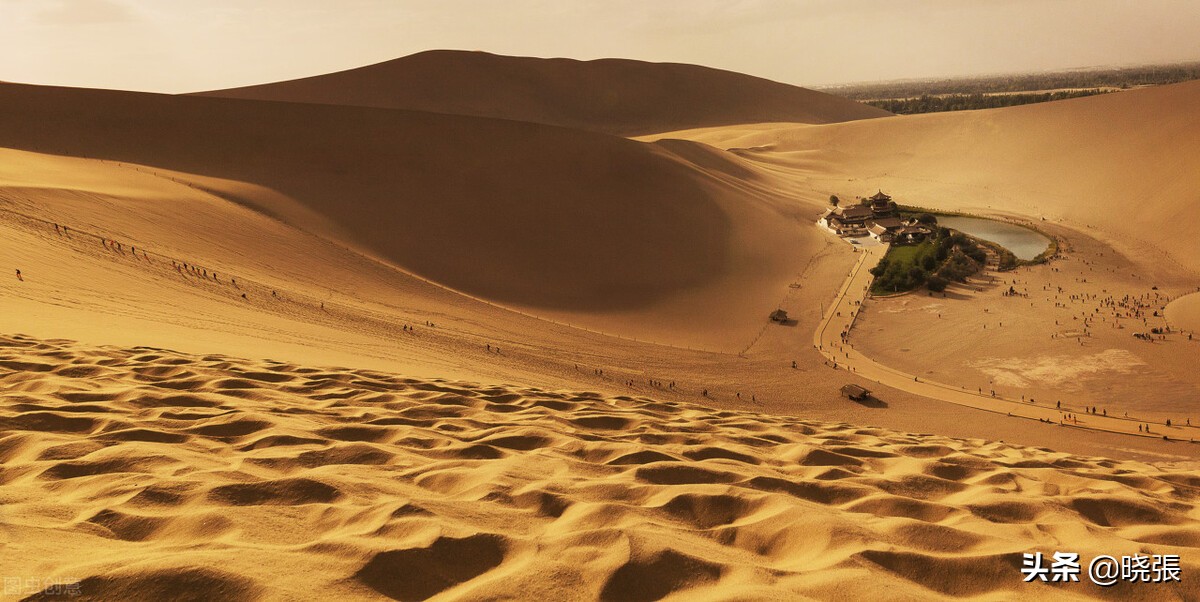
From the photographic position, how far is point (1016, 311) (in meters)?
26.2

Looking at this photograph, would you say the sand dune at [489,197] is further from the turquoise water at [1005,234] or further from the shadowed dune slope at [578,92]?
the shadowed dune slope at [578,92]

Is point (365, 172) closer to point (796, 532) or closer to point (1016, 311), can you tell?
point (1016, 311)

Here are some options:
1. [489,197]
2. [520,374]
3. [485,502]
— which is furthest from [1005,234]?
[485,502]

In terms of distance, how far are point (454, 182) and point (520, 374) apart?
75.4 ft

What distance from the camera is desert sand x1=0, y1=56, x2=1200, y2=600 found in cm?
336

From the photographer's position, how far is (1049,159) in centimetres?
5706

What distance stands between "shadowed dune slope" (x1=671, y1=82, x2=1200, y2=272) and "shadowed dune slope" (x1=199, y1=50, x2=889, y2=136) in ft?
108

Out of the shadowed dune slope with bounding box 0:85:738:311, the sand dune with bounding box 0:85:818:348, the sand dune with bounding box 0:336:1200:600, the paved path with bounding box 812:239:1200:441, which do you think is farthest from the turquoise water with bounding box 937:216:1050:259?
the sand dune with bounding box 0:336:1200:600

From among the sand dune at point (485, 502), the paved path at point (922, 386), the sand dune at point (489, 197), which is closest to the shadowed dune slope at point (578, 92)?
the sand dune at point (489, 197)

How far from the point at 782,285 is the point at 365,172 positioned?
1928cm

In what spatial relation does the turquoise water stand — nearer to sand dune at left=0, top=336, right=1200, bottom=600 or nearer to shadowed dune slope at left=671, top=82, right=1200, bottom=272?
shadowed dune slope at left=671, top=82, right=1200, bottom=272

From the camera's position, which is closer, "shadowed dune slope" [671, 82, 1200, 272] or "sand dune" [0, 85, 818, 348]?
"sand dune" [0, 85, 818, 348]

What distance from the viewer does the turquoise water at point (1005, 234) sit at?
1465 inches

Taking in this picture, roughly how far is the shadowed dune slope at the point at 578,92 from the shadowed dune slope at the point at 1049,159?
3301 cm
